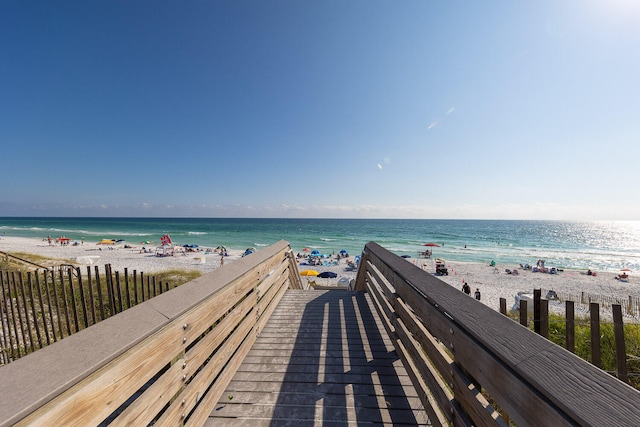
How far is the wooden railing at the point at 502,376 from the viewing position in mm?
793

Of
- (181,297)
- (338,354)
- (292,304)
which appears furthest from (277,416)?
(292,304)

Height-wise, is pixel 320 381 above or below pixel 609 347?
above

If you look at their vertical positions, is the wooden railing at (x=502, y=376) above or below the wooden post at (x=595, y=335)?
above

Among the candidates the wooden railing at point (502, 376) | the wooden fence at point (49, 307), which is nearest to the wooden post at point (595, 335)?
the wooden railing at point (502, 376)

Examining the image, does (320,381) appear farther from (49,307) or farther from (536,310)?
(49,307)

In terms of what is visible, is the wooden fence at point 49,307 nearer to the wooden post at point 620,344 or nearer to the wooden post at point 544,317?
the wooden post at point 544,317

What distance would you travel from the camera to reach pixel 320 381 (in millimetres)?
2568

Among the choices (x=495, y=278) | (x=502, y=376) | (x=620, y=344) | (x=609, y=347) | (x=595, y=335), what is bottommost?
(x=495, y=278)

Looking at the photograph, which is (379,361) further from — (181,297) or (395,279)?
(181,297)

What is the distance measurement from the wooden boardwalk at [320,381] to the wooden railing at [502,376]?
13.6 inches

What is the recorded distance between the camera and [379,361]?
294 cm

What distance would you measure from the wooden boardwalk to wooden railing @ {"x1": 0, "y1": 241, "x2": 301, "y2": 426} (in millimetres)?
276

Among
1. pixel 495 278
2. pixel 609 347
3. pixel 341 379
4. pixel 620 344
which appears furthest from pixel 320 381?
pixel 495 278

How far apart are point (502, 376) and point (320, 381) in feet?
6.18
